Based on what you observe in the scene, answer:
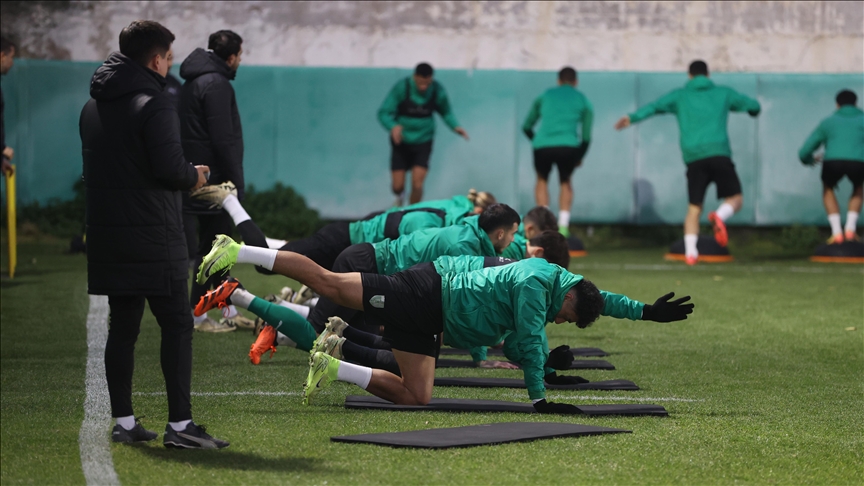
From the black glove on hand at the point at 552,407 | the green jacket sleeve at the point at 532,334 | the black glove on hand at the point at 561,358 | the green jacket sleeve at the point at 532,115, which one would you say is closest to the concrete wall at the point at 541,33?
the green jacket sleeve at the point at 532,115

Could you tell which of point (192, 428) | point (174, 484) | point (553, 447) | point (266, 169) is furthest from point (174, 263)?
point (266, 169)

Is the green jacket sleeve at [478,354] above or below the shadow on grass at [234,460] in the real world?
below

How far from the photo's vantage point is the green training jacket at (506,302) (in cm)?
564

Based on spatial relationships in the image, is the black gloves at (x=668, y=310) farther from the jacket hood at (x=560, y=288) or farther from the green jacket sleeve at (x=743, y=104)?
the green jacket sleeve at (x=743, y=104)

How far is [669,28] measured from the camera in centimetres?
1828

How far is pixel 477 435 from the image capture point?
5062 mm

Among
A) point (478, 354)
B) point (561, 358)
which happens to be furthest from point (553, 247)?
point (561, 358)

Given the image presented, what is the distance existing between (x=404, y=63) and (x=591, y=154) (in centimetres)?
331

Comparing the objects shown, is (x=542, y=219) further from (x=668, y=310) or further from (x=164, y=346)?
(x=164, y=346)

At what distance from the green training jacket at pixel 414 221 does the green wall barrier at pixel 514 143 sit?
31.1 feet

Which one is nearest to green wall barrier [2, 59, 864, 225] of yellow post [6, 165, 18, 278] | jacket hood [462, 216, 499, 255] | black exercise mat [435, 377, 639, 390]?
yellow post [6, 165, 18, 278]

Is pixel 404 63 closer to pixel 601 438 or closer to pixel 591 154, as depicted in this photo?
pixel 591 154

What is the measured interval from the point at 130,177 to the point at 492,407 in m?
2.21

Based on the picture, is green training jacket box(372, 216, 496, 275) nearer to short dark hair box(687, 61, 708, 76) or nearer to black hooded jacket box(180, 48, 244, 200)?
black hooded jacket box(180, 48, 244, 200)
